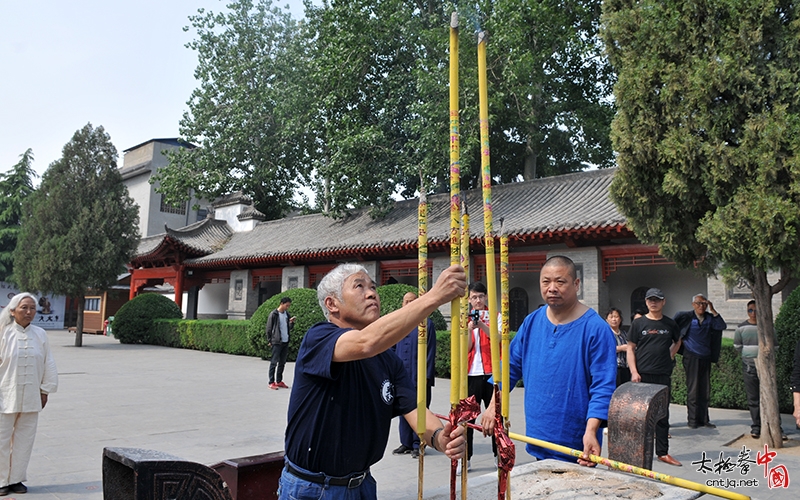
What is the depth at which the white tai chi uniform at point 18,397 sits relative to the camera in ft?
16.2

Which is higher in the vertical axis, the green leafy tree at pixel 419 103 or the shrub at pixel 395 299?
the green leafy tree at pixel 419 103

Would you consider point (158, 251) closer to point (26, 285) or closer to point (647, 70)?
point (26, 285)

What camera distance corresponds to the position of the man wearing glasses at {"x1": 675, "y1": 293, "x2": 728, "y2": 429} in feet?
26.6

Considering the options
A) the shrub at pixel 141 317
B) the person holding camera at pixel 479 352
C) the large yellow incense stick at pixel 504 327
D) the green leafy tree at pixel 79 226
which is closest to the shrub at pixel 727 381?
the person holding camera at pixel 479 352

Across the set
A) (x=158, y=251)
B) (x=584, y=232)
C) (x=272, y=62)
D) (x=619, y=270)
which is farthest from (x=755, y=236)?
(x=272, y=62)

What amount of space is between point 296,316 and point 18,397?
34.7 feet

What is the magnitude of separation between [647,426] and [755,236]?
149 inches

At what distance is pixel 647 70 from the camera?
282 inches

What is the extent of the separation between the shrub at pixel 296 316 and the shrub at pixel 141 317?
7.94 meters

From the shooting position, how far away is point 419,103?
62.2 ft

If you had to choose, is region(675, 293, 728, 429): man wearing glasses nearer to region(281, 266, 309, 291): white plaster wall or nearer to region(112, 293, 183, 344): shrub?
region(281, 266, 309, 291): white plaster wall

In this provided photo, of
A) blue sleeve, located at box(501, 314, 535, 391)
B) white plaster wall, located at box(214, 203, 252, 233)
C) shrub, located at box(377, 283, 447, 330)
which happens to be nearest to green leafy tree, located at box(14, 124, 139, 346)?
white plaster wall, located at box(214, 203, 252, 233)

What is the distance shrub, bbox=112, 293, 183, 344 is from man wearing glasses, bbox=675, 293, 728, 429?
19.8 metres

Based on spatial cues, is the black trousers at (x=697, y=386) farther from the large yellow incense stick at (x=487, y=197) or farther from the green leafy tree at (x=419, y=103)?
the green leafy tree at (x=419, y=103)
